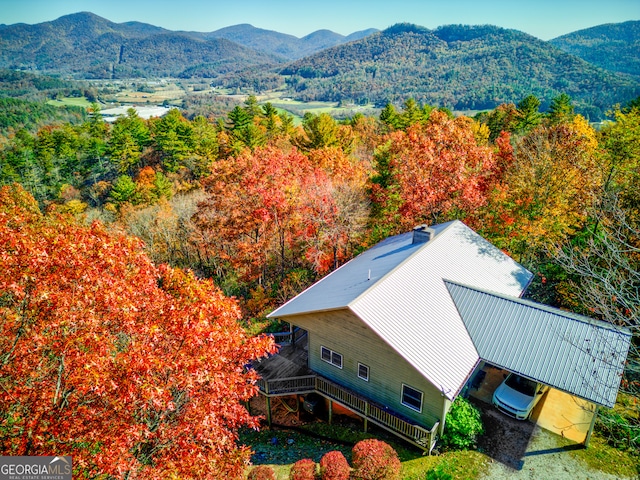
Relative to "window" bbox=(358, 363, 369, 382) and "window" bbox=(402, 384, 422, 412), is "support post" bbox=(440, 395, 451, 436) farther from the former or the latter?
"window" bbox=(358, 363, 369, 382)

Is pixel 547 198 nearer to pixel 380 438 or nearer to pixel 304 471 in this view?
pixel 380 438

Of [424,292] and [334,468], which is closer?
[334,468]

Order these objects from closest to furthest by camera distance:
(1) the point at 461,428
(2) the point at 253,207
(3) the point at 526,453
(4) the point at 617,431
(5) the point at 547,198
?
(3) the point at 526,453 → (1) the point at 461,428 → (4) the point at 617,431 → (5) the point at 547,198 → (2) the point at 253,207

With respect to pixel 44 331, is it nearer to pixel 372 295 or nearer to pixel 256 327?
pixel 372 295

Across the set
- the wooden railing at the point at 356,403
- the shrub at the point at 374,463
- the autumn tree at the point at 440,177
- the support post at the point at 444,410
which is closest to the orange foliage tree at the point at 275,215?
the autumn tree at the point at 440,177

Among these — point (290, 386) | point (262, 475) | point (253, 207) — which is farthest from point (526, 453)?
point (253, 207)

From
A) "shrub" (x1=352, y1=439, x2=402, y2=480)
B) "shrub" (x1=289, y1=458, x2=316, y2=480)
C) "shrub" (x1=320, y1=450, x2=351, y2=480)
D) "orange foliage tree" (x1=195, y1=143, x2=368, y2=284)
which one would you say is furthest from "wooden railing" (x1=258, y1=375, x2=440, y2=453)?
"orange foliage tree" (x1=195, y1=143, x2=368, y2=284)

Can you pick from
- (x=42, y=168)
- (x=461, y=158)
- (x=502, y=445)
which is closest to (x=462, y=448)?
(x=502, y=445)

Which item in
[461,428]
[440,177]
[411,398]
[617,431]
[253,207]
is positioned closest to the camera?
[461,428]
